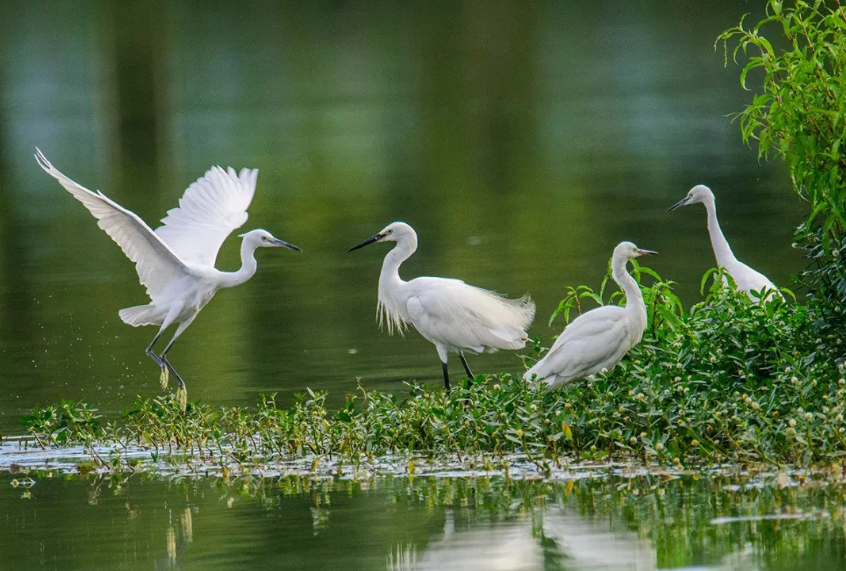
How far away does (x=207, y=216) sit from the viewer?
12047mm

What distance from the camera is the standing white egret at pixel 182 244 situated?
1041cm

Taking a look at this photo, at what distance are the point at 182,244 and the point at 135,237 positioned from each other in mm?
1120

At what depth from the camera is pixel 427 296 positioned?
401 inches

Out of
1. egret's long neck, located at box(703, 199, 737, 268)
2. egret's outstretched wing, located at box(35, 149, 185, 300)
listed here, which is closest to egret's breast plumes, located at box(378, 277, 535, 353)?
egret's long neck, located at box(703, 199, 737, 268)

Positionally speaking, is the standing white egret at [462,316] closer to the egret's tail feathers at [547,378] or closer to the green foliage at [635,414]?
the green foliage at [635,414]

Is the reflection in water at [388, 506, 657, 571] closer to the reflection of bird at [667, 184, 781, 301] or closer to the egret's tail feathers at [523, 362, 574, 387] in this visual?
the egret's tail feathers at [523, 362, 574, 387]

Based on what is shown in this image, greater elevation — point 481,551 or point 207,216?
point 207,216

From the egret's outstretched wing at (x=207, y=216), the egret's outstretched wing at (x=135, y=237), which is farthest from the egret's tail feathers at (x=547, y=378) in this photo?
the egret's outstretched wing at (x=207, y=216)

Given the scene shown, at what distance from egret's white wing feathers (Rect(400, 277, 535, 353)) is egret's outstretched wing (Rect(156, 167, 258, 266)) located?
7.20 ft

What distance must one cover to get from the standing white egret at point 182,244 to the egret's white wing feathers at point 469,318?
114 cm

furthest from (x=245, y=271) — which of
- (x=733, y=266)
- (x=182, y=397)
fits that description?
(x=733, y=266)

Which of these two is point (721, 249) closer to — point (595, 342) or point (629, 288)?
point (629, 288)

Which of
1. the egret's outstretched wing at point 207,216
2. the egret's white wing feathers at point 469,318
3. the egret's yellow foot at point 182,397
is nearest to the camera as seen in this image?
the egret's yellow foot at point 182,397

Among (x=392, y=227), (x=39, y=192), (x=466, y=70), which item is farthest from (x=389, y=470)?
(x=466, y=70)
